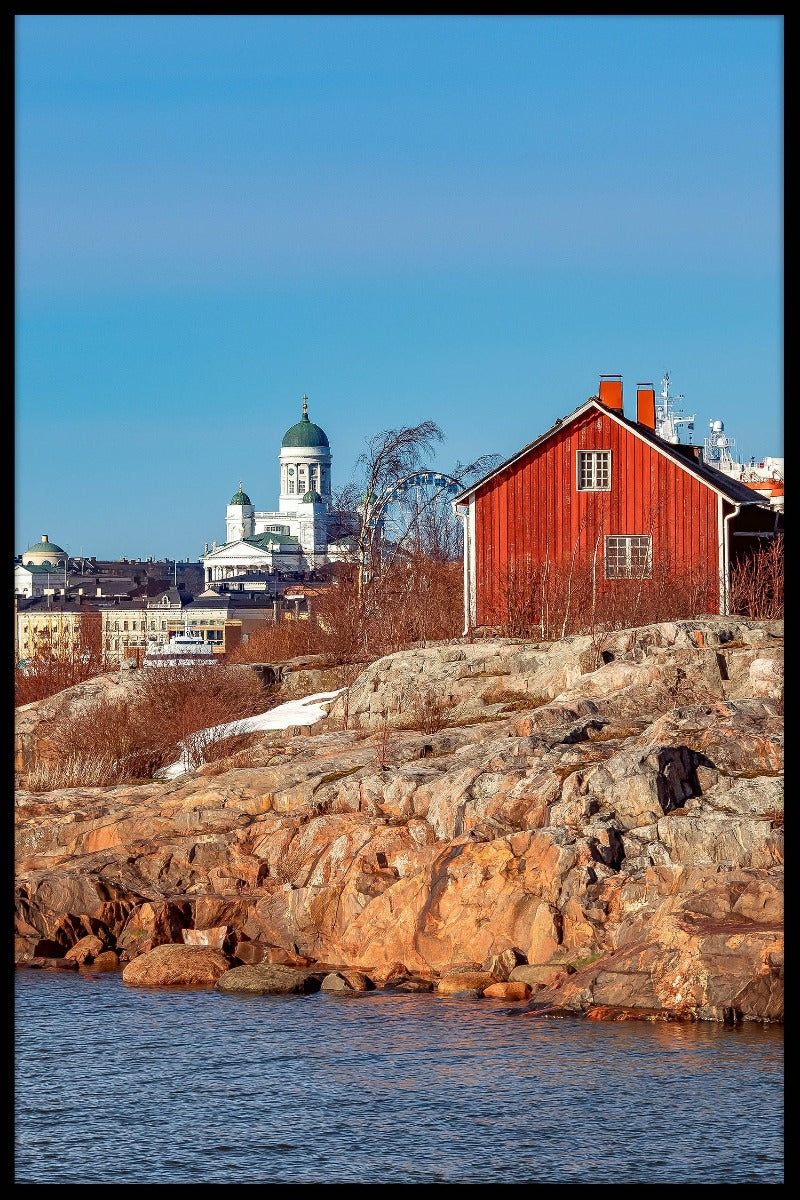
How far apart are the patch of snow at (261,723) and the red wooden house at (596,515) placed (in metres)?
5.85

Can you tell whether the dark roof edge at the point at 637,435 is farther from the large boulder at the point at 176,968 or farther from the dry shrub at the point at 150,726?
the large boulder at the point at 176,968

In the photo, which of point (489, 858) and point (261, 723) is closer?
point (489, 858)

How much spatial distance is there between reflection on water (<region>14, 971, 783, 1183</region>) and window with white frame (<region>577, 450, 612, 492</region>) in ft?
69.1

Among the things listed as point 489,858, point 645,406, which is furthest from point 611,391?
point 489,858

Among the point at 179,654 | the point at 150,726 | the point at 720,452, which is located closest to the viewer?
the point at 150,726

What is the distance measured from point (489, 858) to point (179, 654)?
1397 inches

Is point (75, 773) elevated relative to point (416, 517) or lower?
lower

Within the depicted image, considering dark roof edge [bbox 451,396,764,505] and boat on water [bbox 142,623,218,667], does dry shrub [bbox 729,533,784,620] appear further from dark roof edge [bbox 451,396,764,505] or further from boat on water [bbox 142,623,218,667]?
boat on water [bbox 142,623,218,667]

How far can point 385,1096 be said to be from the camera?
13055 millimetres

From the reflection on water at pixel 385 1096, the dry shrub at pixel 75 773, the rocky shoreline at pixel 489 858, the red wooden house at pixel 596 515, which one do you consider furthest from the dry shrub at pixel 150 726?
the reflection on water at pixel 385 1096

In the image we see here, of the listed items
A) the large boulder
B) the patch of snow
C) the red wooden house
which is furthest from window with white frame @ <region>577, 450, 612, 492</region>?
the large boulder

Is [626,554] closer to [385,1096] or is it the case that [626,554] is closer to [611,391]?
[611,391]

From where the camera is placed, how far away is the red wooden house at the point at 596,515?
117ft
